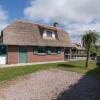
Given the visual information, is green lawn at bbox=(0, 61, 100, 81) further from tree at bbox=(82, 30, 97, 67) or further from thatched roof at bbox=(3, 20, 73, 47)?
thatched roof at bbox=(3, 20, 73, 47)

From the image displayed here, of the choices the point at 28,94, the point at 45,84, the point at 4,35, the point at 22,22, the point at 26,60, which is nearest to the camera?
the point at 28,94

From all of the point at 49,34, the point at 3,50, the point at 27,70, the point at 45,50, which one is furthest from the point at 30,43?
the point at 27,70

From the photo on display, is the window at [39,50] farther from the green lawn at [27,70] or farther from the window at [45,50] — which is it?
the green lawn at [27,70]

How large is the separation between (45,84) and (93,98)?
3769mm

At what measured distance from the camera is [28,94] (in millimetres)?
9914

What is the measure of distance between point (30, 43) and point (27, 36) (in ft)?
4.37

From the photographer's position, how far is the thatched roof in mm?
24405

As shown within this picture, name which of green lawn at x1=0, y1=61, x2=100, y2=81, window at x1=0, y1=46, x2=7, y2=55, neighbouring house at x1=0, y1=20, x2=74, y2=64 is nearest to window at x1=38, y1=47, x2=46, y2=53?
neighbouring house at x1=0, y1=20, x2=74, y2=64

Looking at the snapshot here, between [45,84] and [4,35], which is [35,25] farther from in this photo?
[45,84]

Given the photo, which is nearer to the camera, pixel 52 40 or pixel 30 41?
pixel 30 41

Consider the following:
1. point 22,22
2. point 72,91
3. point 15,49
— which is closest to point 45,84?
point 72,91

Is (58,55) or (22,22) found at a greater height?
(22,22)

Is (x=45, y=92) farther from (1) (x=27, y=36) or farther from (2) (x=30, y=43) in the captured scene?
(1) (x=27, y=36)

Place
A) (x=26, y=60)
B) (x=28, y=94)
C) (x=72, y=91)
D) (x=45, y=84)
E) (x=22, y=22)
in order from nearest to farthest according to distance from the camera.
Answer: (x=28, y=94)
(x=72, y=91)
(x=45, y=84)
(x=26, y=60)
(x=22, y=22)
